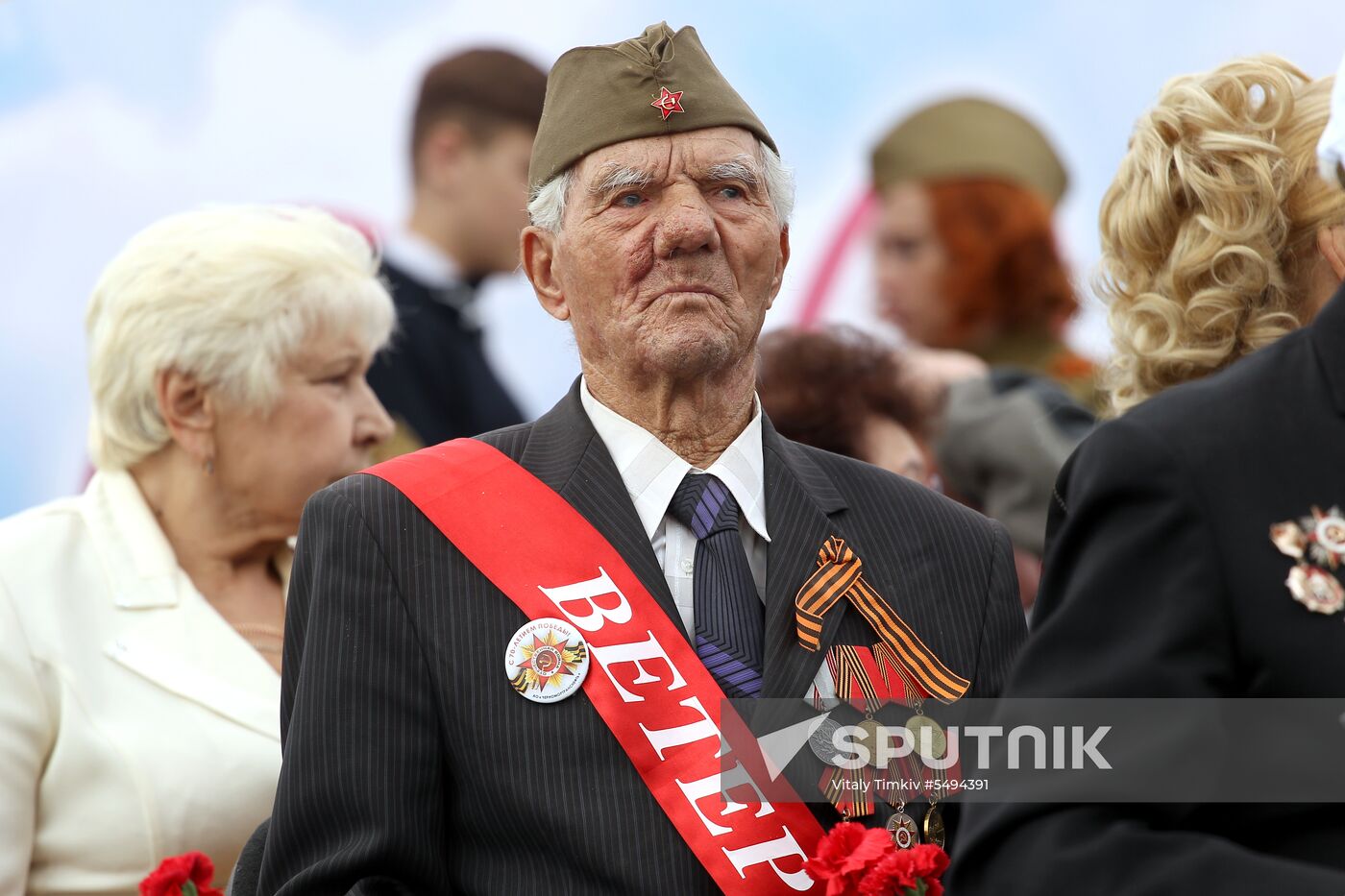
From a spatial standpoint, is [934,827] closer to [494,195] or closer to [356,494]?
[356,494]

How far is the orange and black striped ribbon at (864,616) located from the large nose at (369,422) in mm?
1530

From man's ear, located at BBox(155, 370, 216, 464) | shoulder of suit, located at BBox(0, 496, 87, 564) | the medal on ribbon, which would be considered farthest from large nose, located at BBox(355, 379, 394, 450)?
the medal on ribbon

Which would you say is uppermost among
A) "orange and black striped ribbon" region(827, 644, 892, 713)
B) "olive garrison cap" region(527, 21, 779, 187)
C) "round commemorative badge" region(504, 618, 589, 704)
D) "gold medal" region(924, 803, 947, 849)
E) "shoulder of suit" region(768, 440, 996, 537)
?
"olive garrison cap" region(527, 21, 779, 187)

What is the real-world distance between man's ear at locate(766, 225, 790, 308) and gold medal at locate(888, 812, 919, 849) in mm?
884

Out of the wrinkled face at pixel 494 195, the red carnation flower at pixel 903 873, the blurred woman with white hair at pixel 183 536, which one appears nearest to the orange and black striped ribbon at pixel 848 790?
the red carnation flower at pixel 903 873

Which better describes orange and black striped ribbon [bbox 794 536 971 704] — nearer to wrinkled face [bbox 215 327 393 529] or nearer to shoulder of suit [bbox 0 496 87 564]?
wrinkled face [bbox 215 327 393 529]

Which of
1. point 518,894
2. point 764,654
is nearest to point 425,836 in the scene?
point 518,894

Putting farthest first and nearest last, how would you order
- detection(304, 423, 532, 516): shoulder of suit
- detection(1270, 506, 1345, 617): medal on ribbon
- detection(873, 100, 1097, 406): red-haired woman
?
detection(873, 100, 1097, 406): red-haired woman → detection(304, 423, 532, 516): shoulder of suit → detection(1270, 506, 1345, 617): medal on ribbon

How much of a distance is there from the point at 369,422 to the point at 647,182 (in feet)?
4.53

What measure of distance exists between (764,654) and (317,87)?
3.76 m

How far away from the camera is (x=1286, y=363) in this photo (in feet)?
6.52

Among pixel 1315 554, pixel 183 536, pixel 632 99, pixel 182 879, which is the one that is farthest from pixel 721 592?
pixel 183 536

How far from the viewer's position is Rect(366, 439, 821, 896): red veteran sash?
2.51m

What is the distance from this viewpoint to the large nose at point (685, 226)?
9.20ft
